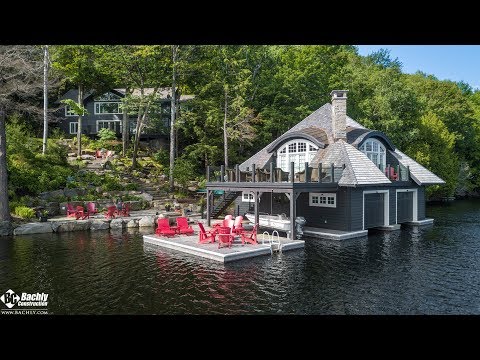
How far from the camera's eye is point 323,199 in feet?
74.1

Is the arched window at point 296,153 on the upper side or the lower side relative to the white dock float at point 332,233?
upper

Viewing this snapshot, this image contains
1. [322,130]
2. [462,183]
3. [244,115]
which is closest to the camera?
[322,130]

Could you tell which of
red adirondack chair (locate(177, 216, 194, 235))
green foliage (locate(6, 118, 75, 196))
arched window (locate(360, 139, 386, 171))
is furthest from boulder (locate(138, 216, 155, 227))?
arched window (locate(360, 139, 386, 171))

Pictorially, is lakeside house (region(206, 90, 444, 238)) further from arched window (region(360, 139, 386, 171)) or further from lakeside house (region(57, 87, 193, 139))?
lakeside house (region(57, 87, 193, 139))

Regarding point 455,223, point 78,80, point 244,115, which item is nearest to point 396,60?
point 244,115

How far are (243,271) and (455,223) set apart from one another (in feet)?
65.5

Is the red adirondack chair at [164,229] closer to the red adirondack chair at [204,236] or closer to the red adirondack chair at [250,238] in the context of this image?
the red adirondack chair at [204,236]

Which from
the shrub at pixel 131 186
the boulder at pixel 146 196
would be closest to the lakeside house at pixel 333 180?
the boulder at pixel 146 196

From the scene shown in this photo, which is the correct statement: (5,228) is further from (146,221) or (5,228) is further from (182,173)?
(182,173)

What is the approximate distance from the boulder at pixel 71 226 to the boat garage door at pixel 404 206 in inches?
761

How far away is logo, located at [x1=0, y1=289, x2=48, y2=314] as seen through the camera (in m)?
10.7

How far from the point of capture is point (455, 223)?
27.5 m

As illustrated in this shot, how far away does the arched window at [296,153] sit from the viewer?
24.5 meters
